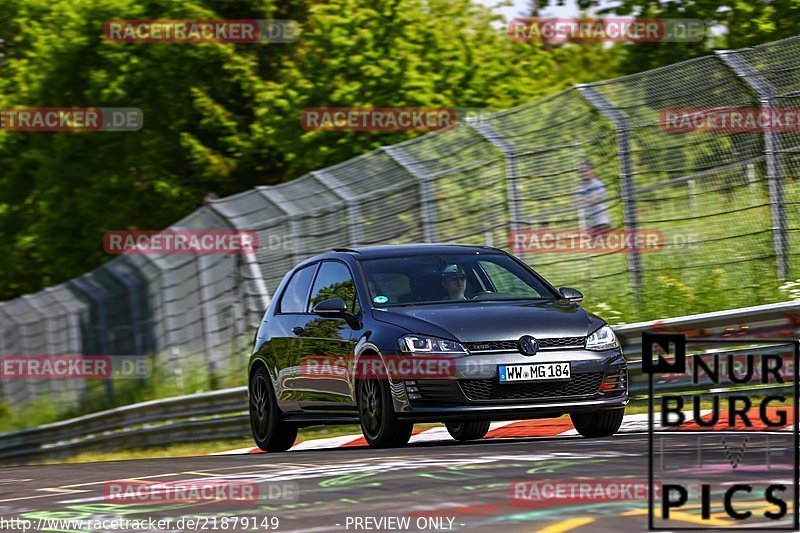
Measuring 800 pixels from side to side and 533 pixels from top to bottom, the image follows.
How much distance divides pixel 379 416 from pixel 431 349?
70cm

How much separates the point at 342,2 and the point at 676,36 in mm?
7856

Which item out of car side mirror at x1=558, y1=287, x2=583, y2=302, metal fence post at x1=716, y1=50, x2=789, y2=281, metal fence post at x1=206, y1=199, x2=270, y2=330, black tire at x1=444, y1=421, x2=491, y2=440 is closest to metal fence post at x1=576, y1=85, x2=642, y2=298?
metal fence post at x1=716, y1=50, x2=789, y2=281

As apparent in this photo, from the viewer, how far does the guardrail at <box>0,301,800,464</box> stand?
1296 centimetres

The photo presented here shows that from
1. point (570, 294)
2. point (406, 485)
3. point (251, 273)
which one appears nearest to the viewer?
point (406, 485)

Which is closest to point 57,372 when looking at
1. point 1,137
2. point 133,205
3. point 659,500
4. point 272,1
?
point 133,205

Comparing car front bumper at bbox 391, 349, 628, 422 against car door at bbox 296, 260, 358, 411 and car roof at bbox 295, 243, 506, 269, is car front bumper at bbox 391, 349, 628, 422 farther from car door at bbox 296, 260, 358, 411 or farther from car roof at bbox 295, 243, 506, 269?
car roof at bbox 295, 243, 506, 269

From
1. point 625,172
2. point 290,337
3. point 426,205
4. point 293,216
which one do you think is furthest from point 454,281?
point 293,216

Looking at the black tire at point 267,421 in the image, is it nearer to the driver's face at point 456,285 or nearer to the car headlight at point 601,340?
the driver's face at point 456,285

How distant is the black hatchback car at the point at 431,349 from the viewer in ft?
35.6

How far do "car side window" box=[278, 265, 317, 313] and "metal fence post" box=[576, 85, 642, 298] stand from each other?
141 inches

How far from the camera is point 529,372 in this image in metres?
10.8

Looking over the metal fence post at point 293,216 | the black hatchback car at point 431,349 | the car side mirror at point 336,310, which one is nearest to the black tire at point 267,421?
the black hatchback car at point 431,349

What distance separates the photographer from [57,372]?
1128 inches

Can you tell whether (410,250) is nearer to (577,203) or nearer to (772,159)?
(772,159)
